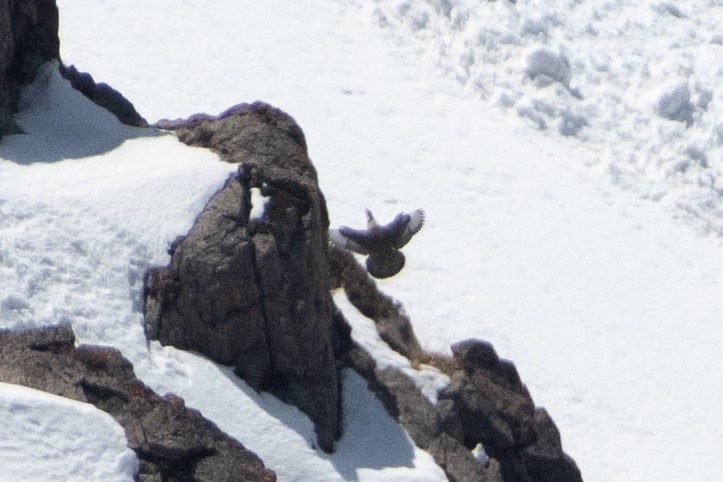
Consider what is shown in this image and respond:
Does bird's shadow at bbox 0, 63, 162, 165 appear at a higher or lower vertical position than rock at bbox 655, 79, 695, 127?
higher

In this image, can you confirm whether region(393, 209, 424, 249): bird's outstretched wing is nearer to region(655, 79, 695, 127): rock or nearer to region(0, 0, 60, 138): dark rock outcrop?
region(0, 0, 60, 138): dark rock outcrop

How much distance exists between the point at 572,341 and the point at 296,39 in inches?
391

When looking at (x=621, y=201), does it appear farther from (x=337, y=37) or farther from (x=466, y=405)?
(x=466, y=405)

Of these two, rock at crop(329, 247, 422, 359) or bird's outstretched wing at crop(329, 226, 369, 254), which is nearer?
rock at crop(329, 247, 422, 359)

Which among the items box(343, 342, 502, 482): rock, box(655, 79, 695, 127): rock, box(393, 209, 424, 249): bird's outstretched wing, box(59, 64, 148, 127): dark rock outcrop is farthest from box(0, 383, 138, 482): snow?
box(655, 79, 695, 127): rock

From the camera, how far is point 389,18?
32.7 metres

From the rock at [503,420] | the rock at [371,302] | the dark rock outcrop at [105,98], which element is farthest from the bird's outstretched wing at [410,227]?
the dark rock outcrop at [105,98]

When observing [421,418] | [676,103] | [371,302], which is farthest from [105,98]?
[676,103]

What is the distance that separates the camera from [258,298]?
53.5ft

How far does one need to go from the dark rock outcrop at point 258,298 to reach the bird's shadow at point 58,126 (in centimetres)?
231

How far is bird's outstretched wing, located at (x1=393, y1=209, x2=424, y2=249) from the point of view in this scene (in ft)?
67.7

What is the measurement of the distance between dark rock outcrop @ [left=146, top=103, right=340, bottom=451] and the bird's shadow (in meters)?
2.31

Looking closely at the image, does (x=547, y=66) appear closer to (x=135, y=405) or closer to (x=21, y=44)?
(x=21, y=44)

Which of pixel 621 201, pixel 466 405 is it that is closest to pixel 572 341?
pixel 621 201
